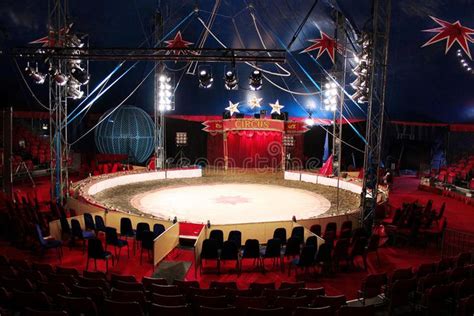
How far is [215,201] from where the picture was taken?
17.8 meters

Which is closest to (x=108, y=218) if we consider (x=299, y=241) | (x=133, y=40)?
(x=299, y=241)

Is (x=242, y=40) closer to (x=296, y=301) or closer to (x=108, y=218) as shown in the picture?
(x=108, y=218)

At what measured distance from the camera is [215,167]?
96.6 feet

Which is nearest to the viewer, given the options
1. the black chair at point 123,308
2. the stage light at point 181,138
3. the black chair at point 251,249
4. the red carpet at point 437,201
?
the black chair at point 123,308

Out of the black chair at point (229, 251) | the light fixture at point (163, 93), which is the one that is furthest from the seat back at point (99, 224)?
the light fixture at point (163, 93)

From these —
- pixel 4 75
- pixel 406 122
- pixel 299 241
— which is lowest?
pixel 299 241

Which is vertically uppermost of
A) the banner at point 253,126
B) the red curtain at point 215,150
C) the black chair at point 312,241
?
the banner at point 253,126

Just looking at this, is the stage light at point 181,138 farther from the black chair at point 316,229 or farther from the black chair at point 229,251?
the black chair at point 229,251

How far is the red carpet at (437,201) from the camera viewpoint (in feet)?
52.1

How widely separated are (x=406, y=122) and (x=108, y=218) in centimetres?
2288

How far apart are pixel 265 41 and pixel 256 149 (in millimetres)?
6972

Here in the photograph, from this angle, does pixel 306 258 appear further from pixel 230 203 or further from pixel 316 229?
pixel 230 203

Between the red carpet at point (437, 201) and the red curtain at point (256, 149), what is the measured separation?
25.7 feet

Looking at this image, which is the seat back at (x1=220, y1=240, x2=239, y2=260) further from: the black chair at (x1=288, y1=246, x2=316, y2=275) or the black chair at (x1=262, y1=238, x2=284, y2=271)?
the black chair at (x1=288, y1=246, x2=316, y2=275)
